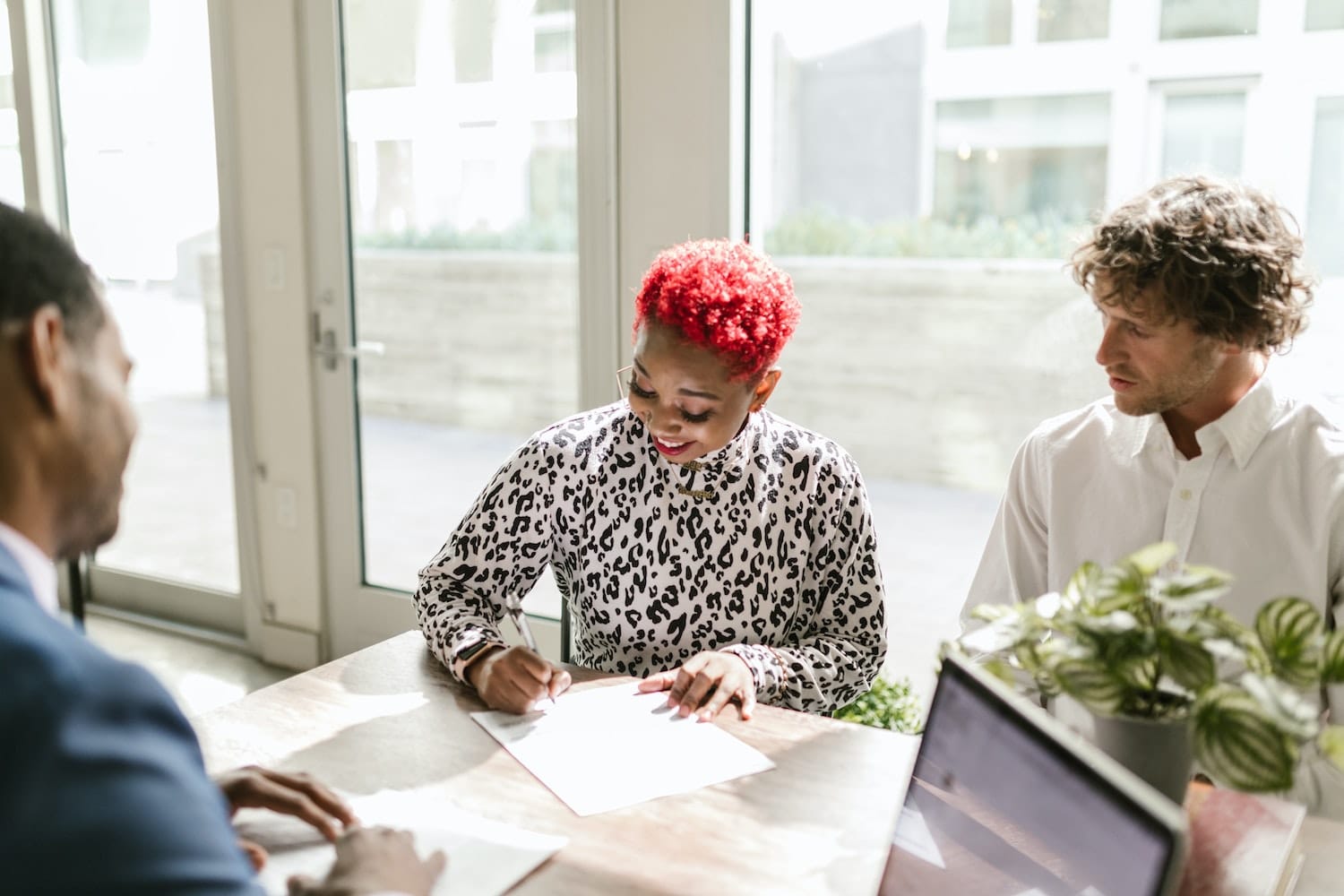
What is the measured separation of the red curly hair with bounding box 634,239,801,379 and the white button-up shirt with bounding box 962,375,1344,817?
448 mm

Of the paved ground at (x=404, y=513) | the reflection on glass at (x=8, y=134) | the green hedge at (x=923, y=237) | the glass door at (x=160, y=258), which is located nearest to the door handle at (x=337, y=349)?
the paved ground at (x=404, y=513)

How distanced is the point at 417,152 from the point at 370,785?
2.38m

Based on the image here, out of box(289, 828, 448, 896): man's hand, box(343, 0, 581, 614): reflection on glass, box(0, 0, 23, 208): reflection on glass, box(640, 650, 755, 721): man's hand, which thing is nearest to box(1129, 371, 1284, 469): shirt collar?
box(640, 650, 755, 721): man's hand

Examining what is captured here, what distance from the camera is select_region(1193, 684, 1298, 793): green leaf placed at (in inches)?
30.3

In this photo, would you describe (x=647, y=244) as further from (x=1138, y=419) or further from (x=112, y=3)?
(x=112, y=3)

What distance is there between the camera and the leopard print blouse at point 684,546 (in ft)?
5.39

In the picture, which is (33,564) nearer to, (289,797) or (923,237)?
(289,797)

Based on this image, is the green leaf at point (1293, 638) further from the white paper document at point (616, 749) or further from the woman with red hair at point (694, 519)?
the woman with red hair at point (694, 519)

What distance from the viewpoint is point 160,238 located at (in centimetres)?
388

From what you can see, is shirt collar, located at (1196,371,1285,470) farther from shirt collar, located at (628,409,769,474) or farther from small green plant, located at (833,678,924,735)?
small green plant, located at (833,678,924,735)

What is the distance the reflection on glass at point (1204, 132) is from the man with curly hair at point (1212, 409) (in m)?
0.80

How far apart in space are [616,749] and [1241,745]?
27.3 inches

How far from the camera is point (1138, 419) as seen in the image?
168 cm

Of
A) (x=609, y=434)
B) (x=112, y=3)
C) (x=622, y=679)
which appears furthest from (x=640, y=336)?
(x=112, y=3)
